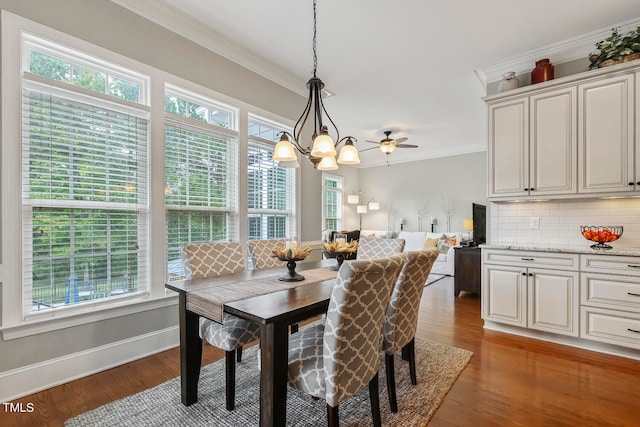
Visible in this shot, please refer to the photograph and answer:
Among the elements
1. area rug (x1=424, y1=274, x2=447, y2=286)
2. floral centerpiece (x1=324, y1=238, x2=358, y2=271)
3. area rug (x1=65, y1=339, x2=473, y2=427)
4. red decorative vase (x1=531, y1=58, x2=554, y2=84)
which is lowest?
area rug (x1=424, y1=274, x2=447, y2=286)

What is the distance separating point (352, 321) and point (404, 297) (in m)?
0.65

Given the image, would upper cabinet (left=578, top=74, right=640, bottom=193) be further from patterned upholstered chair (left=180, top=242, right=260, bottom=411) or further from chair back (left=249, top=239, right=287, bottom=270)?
patterned upholstered chair (left=180, top=242, right=260, bottom=411)

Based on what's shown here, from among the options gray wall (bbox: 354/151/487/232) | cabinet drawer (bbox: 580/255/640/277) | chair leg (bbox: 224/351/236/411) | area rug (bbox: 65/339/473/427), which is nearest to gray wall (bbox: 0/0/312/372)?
area rug (bbox: 65/339/473/427)

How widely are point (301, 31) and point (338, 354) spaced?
2.89m

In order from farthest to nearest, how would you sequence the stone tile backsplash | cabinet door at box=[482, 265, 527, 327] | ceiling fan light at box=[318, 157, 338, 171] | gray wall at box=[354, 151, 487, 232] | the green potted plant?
1. gray wall at box=[354, 151, 487, 232]
2. cabinet door at box=[482, 265, 527, 327]
3. the stone tile backsplash
4. the green potted plant
5. ceiling fan light at box=[318, 157, 338, 171]

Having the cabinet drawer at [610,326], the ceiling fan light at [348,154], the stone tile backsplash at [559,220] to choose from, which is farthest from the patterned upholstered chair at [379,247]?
the cabinet drawer at [610,326]

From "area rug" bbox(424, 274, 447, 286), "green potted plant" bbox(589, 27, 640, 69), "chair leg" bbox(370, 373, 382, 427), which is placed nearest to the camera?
"chair leg" bbox(370, 373, 382, 427)

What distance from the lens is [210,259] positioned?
2402 mm

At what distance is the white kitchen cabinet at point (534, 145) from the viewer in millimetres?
2951

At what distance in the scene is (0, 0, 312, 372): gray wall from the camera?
2051 mm

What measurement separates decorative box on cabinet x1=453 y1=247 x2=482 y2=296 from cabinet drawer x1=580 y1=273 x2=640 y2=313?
5.98 feet

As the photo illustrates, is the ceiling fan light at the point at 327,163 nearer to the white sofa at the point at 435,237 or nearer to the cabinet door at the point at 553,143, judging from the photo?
the cabinet door at the point at 553,143

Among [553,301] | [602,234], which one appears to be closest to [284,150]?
[553,301]

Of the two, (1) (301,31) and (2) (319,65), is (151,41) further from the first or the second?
(2) (319,65)
